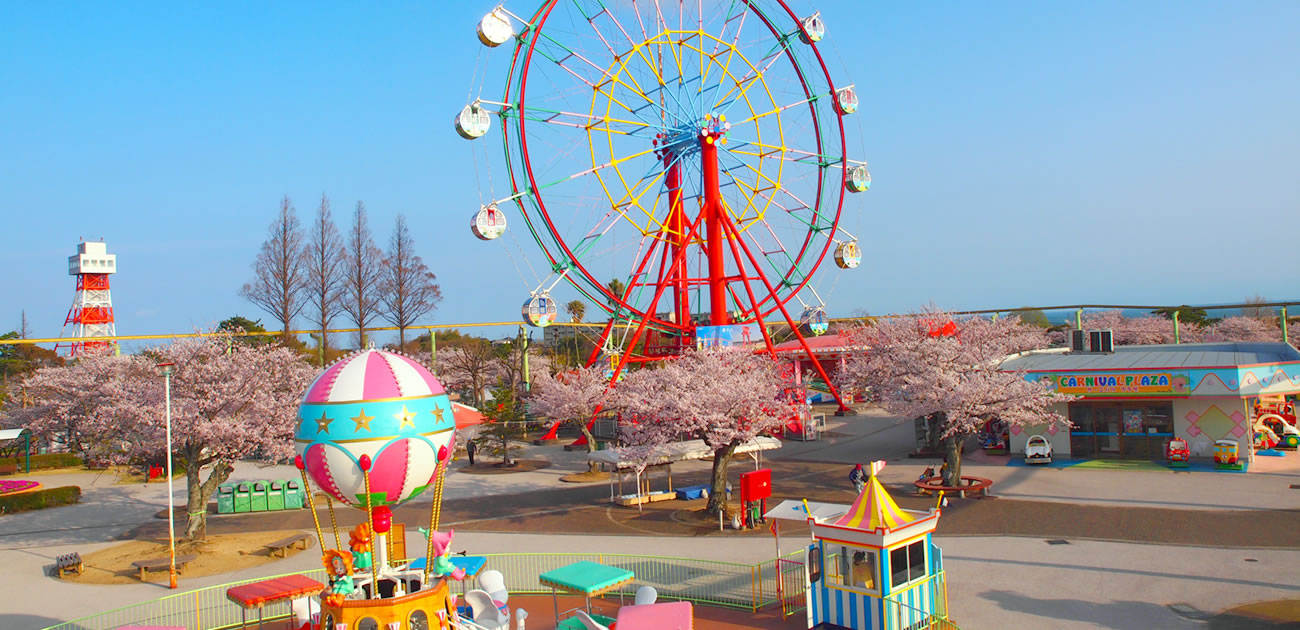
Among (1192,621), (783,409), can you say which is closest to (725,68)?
(783,409)

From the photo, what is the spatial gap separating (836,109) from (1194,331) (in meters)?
33.4

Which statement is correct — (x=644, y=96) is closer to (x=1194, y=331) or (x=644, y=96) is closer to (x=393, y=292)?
(x=393, y=292)

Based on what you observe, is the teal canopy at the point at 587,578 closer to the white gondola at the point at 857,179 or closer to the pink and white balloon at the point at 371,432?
the pink and white balloon at the point at 371,432

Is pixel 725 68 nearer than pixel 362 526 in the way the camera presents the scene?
No

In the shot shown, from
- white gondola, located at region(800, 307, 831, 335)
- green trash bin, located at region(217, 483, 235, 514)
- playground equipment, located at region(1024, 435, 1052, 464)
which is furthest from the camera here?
white gondola, located at region(800, 307, 831, 335)

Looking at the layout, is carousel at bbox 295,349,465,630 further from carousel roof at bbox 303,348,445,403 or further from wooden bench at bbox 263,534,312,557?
wooden bench at bbox 263,534,312,557

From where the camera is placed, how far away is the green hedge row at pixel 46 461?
38.1 meters

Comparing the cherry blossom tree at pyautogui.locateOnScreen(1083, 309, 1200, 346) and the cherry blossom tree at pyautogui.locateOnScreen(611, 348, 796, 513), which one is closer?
the cherry blossom tree at pyautogui.locateOnScreen(611, 348, 796, 513)

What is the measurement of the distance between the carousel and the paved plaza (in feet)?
20.4

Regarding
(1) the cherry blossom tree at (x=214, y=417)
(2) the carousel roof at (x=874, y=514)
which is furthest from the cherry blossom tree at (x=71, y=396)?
(2) the carousel roof at (x=874, y=514)

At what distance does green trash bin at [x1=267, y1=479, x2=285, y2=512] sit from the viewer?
2684 centimetres

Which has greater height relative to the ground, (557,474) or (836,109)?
(836,109)

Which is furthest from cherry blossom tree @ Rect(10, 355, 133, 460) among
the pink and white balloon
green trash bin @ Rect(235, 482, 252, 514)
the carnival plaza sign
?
the carnival plaza sign

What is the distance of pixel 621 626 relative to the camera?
454 inches
